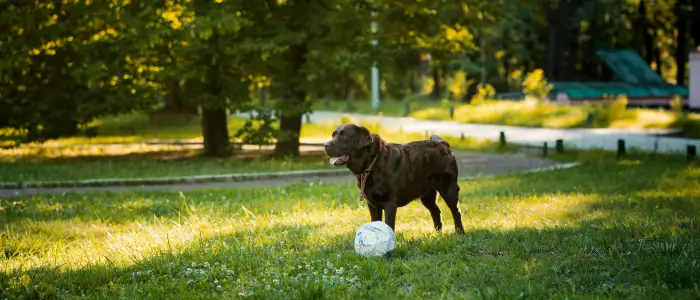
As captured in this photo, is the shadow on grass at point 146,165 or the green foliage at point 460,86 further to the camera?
the green foliage at point 460,86

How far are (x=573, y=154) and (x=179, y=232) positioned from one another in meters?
14.3

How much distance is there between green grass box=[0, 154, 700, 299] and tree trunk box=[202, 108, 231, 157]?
8727 mm

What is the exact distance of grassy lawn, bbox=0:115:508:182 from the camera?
17844 mm

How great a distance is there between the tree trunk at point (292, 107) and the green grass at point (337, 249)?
260 inches

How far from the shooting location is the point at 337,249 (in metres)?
8.31

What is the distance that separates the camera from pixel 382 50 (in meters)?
19.7

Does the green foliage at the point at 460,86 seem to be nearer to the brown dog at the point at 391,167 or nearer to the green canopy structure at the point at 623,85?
the green canopy structure at the point at 623,85

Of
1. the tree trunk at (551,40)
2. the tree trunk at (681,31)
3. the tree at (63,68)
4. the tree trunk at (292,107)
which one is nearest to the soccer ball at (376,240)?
the tree trunk at (292,107)

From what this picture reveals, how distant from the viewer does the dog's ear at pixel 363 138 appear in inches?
317

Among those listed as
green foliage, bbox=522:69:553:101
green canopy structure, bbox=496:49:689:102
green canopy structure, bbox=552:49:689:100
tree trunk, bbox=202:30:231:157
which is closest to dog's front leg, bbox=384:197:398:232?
tree trunk, bbox=202:30:231:157

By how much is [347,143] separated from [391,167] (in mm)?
583

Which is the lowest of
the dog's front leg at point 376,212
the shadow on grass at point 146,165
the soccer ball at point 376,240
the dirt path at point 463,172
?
the dirt path at point 463,172

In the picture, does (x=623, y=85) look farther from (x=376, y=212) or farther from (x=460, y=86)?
(x=376, y=212)

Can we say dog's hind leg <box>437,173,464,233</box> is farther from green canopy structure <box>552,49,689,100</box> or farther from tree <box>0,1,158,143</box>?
green canopy structure <box>552,49,689,100</box>
